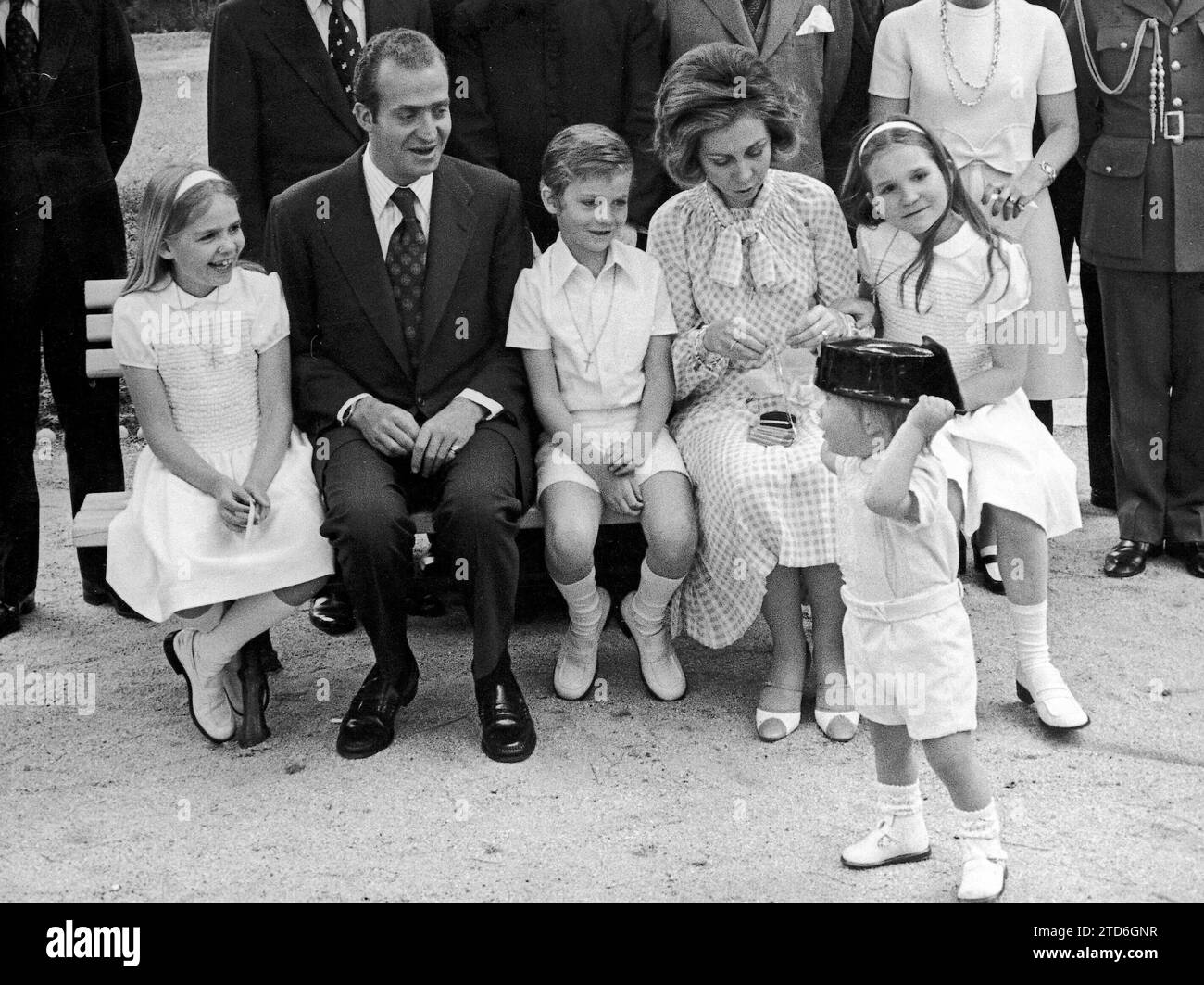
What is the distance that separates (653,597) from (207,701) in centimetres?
112

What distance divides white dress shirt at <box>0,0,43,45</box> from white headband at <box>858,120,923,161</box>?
2.52 m

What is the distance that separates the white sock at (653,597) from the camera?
397 centimetres

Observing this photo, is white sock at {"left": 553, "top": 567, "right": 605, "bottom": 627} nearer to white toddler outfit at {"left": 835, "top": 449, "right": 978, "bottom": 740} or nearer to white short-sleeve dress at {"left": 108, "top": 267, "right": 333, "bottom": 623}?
white short-sleeve dress at {"left": 108, "top": 267, "right": 333, "bottom": 623}

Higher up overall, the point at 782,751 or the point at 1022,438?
the point at 1022,438

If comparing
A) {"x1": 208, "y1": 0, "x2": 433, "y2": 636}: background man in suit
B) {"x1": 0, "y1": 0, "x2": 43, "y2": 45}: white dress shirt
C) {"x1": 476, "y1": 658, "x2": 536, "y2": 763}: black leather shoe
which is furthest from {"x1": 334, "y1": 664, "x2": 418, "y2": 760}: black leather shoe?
{"x1": 0, "y1": 0, "x2": 43, "y2": 45}: white dress shirt

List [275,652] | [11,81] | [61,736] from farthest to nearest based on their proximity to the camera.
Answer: [11,81], [275,652], [61,736]

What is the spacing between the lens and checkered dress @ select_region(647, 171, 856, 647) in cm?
392

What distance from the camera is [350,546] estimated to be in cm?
371

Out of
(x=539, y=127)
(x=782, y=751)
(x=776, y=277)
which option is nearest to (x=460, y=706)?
(x=782, y=751)

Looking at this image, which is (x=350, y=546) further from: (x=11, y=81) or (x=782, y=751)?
(x=11, y=81)

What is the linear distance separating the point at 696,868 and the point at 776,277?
1.63 m

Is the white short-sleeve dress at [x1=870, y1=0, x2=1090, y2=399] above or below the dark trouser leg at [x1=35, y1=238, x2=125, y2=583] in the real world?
above

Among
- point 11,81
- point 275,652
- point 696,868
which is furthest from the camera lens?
point 11,81

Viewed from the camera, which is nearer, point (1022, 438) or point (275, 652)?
point (1022, 438)
